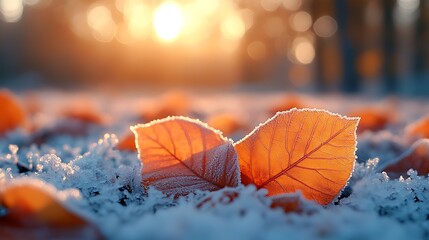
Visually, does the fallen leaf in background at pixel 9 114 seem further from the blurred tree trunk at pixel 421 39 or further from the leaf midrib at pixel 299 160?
the blurred tree trunk at pixel 421 39

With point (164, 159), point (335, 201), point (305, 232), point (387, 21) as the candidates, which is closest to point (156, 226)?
point (305, 232)

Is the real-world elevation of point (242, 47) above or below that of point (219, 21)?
below

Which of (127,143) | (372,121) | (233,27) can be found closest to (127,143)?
(127,143)

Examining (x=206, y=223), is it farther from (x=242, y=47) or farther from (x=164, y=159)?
(x=242, y=47)

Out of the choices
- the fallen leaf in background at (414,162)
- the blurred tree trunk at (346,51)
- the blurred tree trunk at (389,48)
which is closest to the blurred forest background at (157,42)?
the blurred tree trunk at (389,48)

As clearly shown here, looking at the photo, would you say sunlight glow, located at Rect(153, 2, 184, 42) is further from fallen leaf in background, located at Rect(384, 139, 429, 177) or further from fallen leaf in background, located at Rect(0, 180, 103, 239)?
fallen leaf in background, located at Rect(0, 180, 103, 239)
